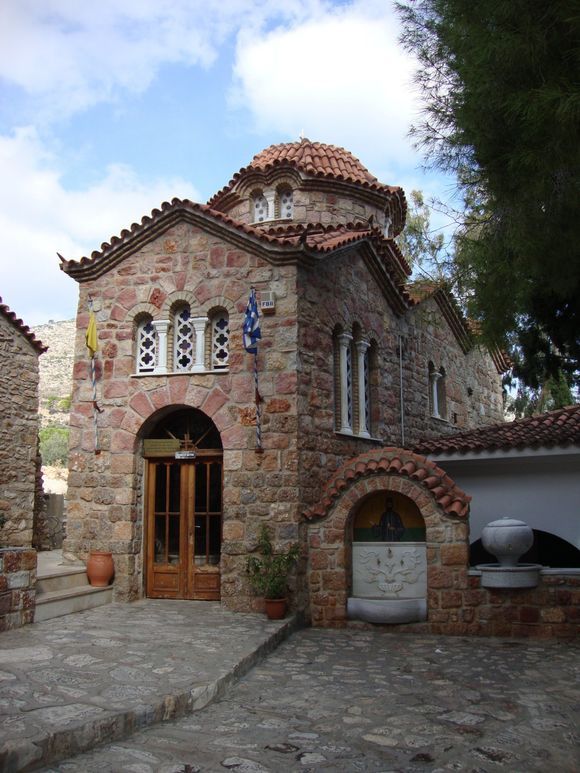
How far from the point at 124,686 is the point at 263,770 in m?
1.74

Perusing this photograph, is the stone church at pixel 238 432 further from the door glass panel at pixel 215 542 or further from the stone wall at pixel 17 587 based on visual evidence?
the stone wall at pixel 17 587

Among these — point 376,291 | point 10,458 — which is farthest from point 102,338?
point 376,291

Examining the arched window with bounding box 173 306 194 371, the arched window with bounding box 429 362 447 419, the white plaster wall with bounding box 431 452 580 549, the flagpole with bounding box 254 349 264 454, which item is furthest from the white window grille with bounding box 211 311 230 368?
the arched window with bounding box 429 362 447 419

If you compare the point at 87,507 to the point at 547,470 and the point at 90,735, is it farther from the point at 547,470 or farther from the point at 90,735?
the point at 547,470

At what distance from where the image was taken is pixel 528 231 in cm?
550

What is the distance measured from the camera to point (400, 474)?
9031 mm

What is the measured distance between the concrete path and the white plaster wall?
432 cm

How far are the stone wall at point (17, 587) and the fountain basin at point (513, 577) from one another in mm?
5228

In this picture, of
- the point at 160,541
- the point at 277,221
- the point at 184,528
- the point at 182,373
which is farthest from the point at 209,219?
the point at 160,541

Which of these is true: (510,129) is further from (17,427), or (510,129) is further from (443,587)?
(17,427)

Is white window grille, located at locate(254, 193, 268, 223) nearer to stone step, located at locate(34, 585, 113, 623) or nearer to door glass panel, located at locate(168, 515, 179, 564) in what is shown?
door glass panel, located at locate(168, 515, 179, 564)

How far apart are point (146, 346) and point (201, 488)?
219 centimetres

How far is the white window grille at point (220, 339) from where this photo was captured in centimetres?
997

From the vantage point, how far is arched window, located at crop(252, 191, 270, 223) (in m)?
A: 13.3
